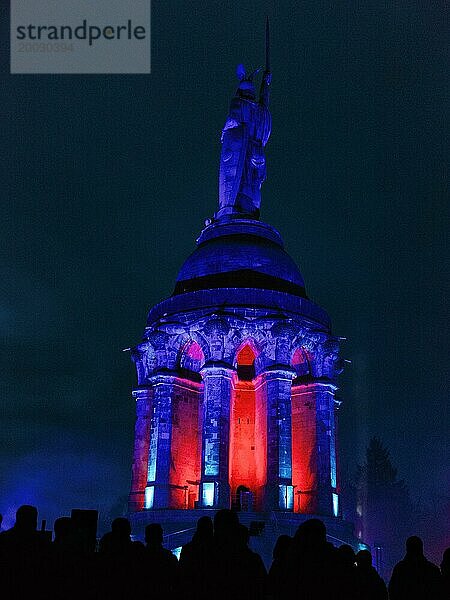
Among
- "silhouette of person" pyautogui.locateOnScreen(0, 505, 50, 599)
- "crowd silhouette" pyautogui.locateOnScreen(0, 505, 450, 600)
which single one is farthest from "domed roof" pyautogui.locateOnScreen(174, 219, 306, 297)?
"silhouette of person" pyautogui.locateOnScreen(0, 505, 50, 599)

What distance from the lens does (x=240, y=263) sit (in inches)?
1442

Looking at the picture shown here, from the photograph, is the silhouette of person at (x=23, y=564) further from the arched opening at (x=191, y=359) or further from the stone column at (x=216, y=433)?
the arched opening at (x=191, y=359)

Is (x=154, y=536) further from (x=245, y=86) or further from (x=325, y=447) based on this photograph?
(x=245, y=86)

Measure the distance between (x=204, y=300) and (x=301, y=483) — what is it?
34.7 feet

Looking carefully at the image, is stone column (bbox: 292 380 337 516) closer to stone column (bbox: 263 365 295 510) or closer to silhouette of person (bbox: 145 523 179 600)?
stone column (bbox: 263 365 295 510)

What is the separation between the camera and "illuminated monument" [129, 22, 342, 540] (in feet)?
105

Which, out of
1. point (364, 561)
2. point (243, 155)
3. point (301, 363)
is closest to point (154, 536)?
point (364, 561)

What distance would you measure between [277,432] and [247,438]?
4644 millimetres

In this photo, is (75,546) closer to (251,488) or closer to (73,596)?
(73,596)

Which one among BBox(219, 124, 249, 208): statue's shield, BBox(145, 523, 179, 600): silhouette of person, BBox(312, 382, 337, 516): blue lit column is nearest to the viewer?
BBox(145, 523, 179, 600): silhouette of person

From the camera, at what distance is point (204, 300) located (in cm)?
3491

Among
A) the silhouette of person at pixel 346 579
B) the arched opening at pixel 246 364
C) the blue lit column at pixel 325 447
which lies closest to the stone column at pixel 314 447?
the blue lit column at pixel 325 447

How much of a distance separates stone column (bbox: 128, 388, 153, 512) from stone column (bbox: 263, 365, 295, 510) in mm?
7037

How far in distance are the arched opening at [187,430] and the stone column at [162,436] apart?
1.32ft
